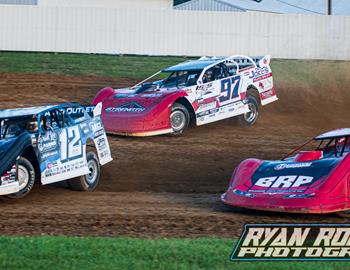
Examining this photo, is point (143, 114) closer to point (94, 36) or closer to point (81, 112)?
point (81, 112)

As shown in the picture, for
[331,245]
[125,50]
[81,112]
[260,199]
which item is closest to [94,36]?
[125,50]

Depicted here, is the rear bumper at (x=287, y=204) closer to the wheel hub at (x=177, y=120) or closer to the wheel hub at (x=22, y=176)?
the wheel hub at (x=22, y=176)

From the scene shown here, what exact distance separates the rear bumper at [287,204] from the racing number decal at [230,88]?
8.03m

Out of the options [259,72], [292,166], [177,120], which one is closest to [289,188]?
[292,166]

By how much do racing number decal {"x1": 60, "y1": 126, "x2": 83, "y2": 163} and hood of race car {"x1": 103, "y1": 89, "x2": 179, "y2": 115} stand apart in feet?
15.2

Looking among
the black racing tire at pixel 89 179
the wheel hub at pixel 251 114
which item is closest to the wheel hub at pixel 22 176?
the black racing tire at pixel 89 179

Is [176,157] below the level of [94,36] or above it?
below

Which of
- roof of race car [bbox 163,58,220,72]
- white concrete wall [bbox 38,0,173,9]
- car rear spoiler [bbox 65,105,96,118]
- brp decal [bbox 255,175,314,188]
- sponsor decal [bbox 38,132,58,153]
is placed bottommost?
brp decal [bbox 255,175,314,188]

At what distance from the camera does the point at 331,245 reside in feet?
28.9

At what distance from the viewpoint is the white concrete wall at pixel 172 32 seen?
1188 inches

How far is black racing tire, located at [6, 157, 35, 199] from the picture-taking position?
12975 mm

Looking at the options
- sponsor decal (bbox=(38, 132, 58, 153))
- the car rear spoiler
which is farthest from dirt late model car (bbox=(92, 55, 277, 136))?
sponsor decal (bbox=(38, 132, 58, 153))

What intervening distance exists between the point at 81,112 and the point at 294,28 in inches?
661

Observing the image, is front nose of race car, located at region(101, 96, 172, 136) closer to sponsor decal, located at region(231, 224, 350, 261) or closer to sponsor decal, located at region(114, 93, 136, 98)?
sponsor decal, located at region(114, 93, 136, 98)
